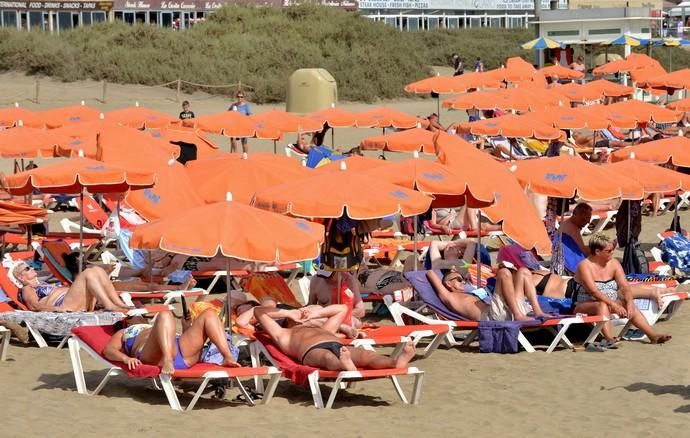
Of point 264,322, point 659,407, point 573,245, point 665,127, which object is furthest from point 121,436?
point 665,127

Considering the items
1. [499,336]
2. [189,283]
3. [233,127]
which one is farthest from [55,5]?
[499,336]

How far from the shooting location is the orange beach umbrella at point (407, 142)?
14.9 metres

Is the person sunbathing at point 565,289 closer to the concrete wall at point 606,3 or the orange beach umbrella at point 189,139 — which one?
the orange beach umbrella at point 189,139

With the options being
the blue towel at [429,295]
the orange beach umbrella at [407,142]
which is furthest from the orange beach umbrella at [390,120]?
the blue towel at [429,295]

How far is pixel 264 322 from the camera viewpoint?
25.1 ft

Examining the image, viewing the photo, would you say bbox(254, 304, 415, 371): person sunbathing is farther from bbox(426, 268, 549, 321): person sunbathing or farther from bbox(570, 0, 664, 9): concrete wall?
bbox(570, 0, 664, 9): concrete wall

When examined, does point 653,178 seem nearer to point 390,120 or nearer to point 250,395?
point 250,395

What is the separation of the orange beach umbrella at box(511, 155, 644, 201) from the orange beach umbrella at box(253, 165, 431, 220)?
4.99 ft

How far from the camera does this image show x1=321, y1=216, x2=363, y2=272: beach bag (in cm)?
902

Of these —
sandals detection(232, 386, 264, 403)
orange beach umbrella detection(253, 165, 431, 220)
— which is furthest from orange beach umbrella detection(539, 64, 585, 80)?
sandals detection(232, 386, 264, 403)

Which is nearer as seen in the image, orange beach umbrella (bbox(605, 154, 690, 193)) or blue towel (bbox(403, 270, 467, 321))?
blue towel (bbox(403, 270, 467, 321))

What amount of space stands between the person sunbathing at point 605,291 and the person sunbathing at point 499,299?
33cm

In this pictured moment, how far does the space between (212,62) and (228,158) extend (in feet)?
83.1

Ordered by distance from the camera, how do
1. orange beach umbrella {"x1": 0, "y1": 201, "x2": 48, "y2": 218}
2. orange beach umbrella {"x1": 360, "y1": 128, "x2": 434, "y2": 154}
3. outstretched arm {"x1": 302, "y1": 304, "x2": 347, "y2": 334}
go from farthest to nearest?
1. orange beach umbrella {"x1": 360, "y1": 128, "x2": 434, "y2": 154}
2. orange beach umbrella {"x1": 0, "y1": 201, "x2": 48, "y2": 218}
3. outstretched arm {"x1": 302, "y1": 304, "x2": 347, "y2": 334}
